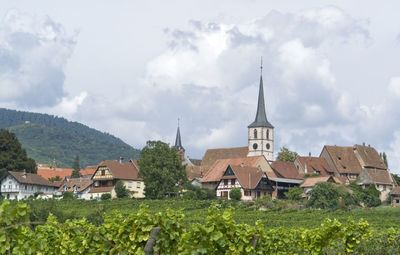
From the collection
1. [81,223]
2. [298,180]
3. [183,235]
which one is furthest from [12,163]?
[183,235]

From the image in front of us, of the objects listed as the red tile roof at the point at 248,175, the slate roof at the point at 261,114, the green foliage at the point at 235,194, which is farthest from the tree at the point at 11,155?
the slate roof at the point at 261,114

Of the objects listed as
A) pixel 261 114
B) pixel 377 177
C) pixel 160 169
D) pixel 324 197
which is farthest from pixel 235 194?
pixel 261 114

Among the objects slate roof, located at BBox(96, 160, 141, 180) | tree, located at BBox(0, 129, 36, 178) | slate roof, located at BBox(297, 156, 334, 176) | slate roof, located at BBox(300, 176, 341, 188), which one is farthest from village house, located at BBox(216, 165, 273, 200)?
tree, located at BBox(0, 129, 36, 178)

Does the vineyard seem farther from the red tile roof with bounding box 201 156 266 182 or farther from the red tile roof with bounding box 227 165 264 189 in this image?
the red tile roof with bounding box 201 156 266 182

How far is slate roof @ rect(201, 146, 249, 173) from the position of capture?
383ft

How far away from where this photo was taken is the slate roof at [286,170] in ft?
295

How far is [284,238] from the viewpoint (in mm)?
20000

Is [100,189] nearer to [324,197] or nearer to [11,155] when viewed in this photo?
[11,155]

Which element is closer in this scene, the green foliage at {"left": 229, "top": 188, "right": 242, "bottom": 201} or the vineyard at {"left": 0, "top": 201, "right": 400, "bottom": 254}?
the vineyard at {"left": 0, "top": 201, "right": 400, "bottom": 254}

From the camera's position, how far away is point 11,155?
92.5 meters

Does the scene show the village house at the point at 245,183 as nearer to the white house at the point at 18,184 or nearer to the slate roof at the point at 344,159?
the slate roof at the point at 344,159

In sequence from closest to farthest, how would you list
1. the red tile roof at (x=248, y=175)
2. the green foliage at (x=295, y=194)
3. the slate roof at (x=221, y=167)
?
the green foliage at (x=295, y=194), the red tile roof at (x=248, y=175), the slate roof at (x=221, y=167)

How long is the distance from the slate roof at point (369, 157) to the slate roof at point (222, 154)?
2258 centimetres

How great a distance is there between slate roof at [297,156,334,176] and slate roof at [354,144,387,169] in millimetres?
4871
